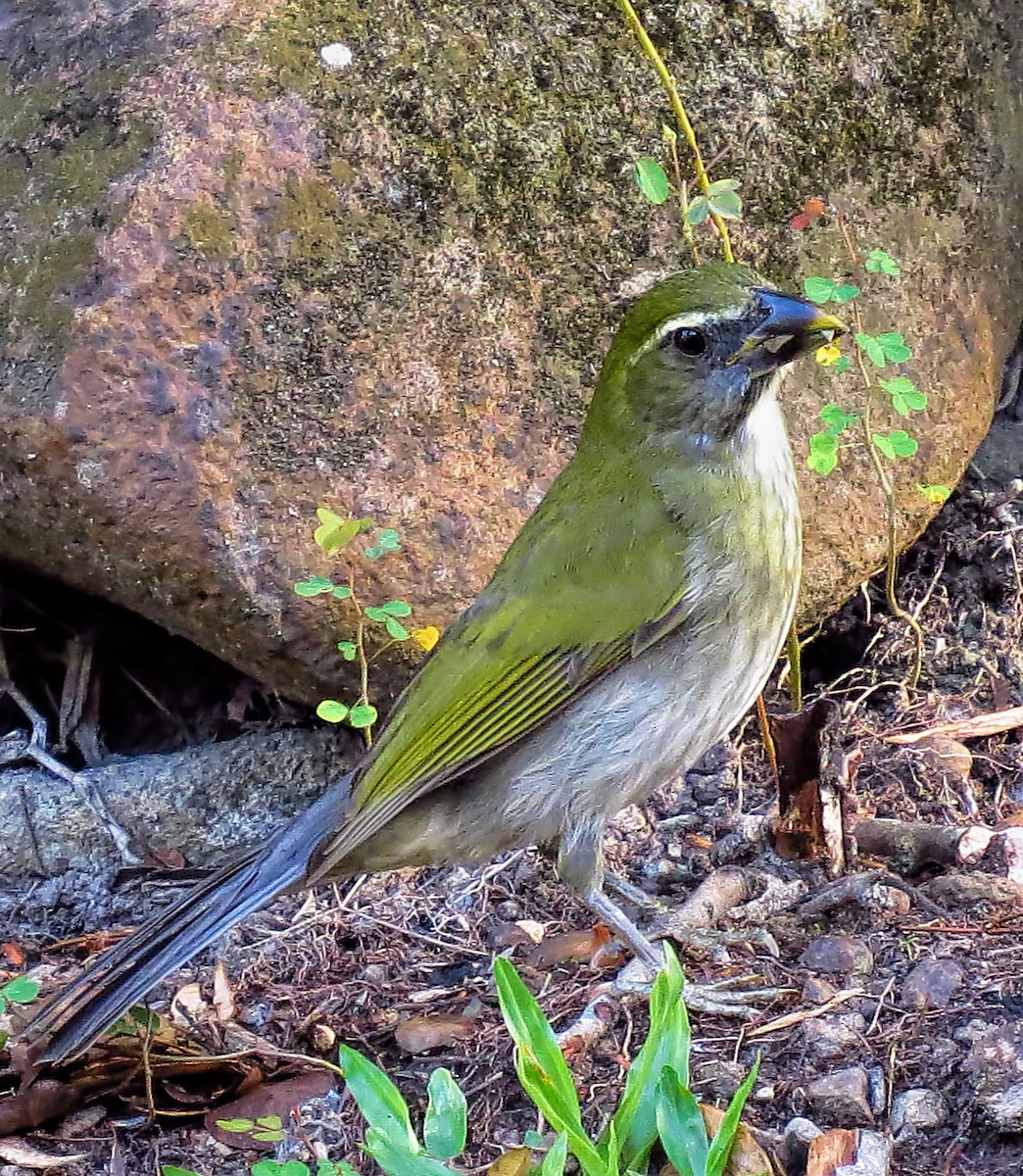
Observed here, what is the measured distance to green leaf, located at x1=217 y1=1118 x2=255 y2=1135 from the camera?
294cm

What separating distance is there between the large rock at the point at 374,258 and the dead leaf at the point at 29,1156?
1.46 metres

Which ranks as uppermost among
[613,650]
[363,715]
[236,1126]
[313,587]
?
[313,587]

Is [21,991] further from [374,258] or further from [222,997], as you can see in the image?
[374,258]

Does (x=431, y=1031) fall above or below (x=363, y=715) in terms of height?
below

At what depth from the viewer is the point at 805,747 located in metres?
3.66

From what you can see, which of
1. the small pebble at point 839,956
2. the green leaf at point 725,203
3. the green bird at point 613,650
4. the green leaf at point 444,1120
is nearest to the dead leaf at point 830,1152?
the green leaf at point 444,1120

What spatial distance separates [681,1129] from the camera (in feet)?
7.90

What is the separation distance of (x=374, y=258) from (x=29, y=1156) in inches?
96.7

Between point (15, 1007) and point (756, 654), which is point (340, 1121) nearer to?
point (15, 1007)

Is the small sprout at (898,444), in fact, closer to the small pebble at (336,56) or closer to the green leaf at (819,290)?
the green leaf at (819,290)

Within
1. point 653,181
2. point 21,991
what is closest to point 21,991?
point 21,991

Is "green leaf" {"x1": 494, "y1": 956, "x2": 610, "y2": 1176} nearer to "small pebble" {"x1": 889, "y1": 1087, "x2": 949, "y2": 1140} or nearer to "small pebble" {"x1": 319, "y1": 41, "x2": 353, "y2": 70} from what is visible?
"small pebble" {"x1": 889, "y1": 1087, "x2": 949, "y2": 1140}

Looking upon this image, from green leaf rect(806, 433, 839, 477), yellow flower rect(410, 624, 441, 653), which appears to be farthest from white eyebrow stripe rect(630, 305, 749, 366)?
yellow flower rect(410, 624, 441, 653)

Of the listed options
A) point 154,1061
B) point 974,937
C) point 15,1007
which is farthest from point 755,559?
point 15,1007
